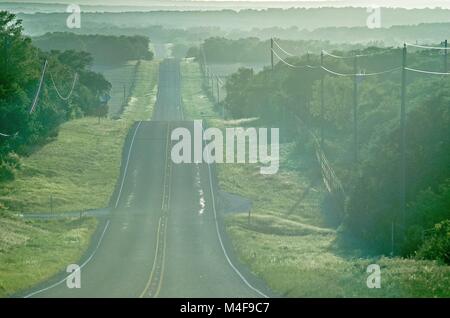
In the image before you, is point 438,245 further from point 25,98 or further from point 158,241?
point 25,98

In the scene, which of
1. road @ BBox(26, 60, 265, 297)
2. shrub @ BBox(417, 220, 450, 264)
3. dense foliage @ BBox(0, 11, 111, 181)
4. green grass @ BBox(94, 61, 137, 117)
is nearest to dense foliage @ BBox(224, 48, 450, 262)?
shrub @ BBox(417, 220, 450, 264)

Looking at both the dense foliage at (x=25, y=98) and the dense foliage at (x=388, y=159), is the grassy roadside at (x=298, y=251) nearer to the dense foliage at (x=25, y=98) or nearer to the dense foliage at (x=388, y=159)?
the dense foliage at (x=388, y=159)

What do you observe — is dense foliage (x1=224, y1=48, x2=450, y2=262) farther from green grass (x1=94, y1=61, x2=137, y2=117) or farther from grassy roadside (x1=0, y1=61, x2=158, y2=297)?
green grass (x1=94, y1=61, x2=137, y2=117)

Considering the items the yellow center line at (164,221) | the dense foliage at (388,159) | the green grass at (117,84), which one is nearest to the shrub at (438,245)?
the dense foliage at (388,159)

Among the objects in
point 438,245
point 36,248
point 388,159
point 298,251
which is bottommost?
point 298,251

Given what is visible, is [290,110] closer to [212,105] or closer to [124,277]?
[212,105]

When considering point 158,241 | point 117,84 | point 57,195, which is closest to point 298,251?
point 158,241
